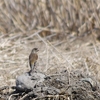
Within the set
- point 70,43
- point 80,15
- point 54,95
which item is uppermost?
point 80,15

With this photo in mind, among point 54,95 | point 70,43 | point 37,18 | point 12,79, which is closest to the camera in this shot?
point 54,95

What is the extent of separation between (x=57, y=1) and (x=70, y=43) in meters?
0.72

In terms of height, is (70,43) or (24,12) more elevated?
(24,12)

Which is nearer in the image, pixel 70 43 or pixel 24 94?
pixel 24 94

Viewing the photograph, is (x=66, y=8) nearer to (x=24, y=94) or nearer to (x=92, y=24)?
(x=92, y=24)

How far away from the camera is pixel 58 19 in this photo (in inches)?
286

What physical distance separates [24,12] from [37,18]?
235mm

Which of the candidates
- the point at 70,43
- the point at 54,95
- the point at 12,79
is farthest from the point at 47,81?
the point at 70,43

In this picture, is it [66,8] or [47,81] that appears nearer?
[47,81]

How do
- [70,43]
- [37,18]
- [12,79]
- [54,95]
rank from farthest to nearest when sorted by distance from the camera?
[37,18], [70,43], [12,79], [54,95]

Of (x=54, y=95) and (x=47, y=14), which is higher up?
(x=47, y=14)

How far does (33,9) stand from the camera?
7367 millimetres

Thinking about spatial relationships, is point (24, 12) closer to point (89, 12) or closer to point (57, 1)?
point (57, 1)

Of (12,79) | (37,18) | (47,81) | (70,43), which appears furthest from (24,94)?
(37,18)
